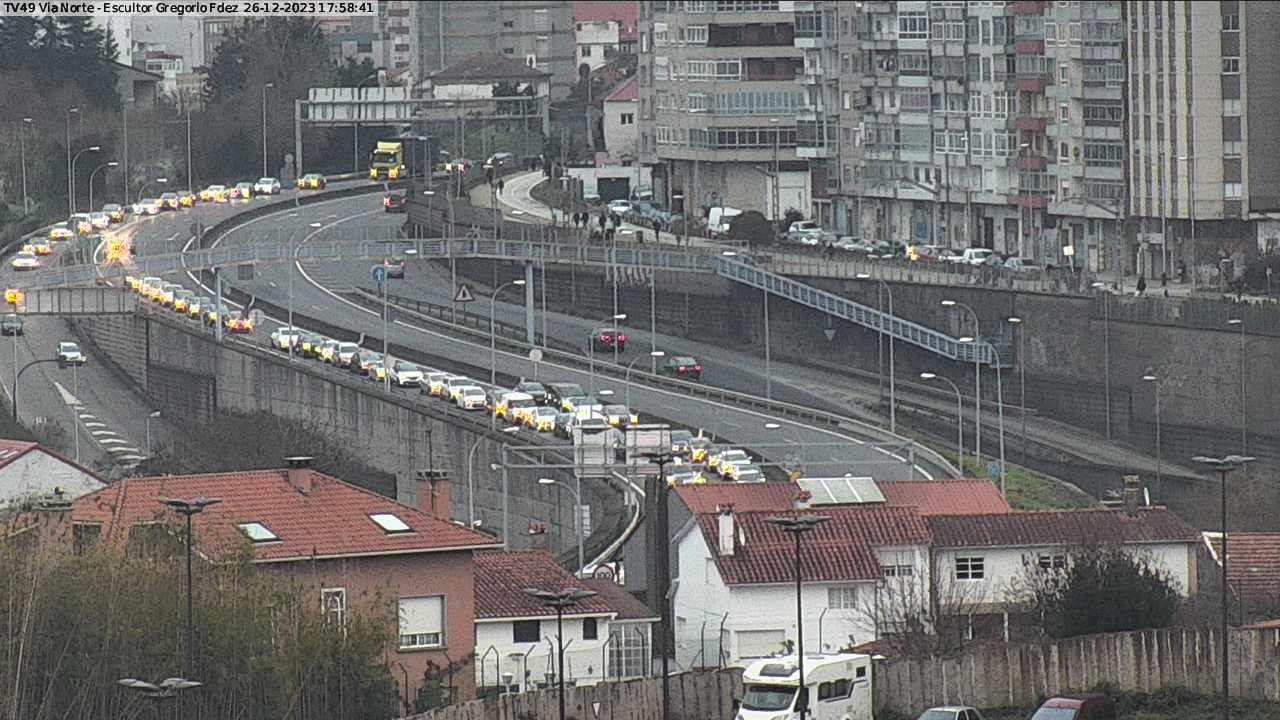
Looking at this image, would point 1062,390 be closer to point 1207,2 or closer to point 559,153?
point 1207,2

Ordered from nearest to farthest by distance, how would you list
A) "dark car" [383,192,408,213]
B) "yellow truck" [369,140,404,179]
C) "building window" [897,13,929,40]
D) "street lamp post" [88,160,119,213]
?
"building window" [897,13,929,40] < "street lamp post" [88,160,119,213] < "dark car" [383,192,408,213] < "yellow truck" [369,140,404,179]

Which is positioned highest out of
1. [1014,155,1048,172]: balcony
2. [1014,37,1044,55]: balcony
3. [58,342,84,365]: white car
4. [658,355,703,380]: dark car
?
[1014,37,1044,55]: balcony

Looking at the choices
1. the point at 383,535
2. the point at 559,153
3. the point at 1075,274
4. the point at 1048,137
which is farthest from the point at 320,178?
the point at 383,535

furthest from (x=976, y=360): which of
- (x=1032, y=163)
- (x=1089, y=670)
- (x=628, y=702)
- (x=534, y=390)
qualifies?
(x=628, y=702)

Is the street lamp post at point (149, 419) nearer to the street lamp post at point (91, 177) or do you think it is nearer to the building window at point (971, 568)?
the street lamp post at point (91, 177)

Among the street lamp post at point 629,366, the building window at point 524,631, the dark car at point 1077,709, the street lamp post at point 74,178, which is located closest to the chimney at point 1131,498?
the building window at point 524,631

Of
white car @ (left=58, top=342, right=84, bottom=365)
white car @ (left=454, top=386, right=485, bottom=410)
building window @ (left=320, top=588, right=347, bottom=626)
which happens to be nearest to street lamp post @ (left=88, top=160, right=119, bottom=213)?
white car @ (left=58, top=342, right=84, bottom=365)

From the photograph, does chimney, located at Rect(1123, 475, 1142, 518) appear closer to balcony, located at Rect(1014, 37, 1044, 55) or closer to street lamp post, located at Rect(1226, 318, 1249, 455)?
street lamp post, located at Rect(1226, 318, 1249, 455)
